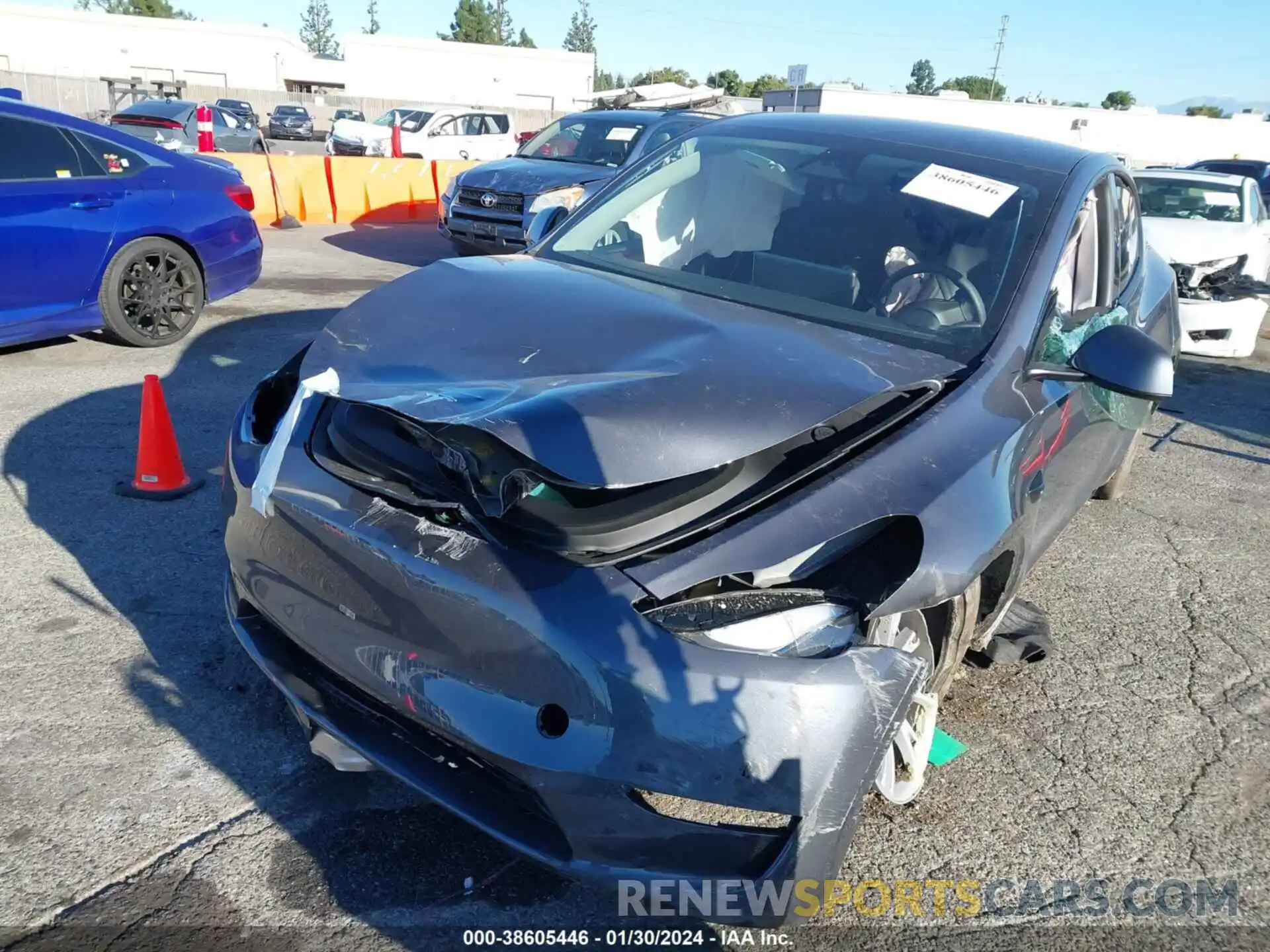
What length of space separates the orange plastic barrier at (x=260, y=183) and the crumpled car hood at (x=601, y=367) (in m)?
11.4

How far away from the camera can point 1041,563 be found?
169 inches

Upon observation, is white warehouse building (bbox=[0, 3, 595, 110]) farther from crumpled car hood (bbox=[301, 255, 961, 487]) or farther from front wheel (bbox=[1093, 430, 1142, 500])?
crumpled car hood (bbox=[301, 255, 961, 487])

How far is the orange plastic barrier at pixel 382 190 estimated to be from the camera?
14250mm

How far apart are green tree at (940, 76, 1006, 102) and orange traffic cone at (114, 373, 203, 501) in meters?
93.1

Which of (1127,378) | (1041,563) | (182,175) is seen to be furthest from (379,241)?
(1127,378)

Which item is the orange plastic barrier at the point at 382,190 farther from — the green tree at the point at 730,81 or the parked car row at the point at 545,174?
the green tree at the point at 730,81

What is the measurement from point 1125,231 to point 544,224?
244cm

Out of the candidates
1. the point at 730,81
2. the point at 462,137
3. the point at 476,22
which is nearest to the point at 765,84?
the point at 730,81

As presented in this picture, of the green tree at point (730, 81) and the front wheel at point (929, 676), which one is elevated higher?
the front wheel at point (929, 676)

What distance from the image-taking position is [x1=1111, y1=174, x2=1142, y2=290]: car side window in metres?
3.89

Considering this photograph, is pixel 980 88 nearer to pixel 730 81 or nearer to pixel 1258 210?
pixel 730 81

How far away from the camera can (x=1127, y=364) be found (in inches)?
105

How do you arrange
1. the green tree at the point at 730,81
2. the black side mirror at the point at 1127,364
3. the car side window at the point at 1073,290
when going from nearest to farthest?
the black side mirror at the point at 1127,364 → the car side window at the point at 1073,290 → the green tree at the point at 730,81

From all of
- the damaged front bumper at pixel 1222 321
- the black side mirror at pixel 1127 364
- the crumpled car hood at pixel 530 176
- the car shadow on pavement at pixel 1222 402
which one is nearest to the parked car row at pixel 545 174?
the crumpled car hood at pixel 530 176
